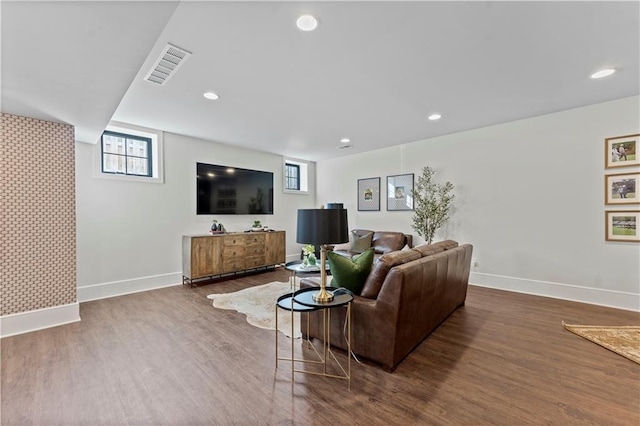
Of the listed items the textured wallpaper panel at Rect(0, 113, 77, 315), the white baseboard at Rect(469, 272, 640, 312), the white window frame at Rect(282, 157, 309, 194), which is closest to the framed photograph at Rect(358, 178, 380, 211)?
the white window frame at Rect(282, 157, 309, 194)

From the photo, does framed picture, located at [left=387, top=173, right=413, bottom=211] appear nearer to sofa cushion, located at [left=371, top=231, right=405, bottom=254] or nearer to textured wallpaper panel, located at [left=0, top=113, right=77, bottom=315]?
sofa cushion, located at [left=371, top=231, right=405, bottom=254]

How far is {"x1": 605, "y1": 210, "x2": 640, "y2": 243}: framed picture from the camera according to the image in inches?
138

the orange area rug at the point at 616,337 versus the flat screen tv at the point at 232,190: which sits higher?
the flat screen tv at the point at 232,190

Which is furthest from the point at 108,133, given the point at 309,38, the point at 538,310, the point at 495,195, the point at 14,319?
the point at 538,310

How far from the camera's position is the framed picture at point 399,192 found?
18.5ft

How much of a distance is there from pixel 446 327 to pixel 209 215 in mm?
4453

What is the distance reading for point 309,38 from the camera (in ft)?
7.37

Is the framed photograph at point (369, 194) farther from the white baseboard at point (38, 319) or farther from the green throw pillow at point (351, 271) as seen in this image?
the white baseboard at point (38, 319)

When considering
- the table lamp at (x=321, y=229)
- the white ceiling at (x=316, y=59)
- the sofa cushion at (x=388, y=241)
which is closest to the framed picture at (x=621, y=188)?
the white ceiling at (x=316, y=59)

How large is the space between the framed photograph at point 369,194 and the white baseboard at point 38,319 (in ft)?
17.3

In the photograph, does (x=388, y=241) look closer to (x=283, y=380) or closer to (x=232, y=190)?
(x=232, y=190)

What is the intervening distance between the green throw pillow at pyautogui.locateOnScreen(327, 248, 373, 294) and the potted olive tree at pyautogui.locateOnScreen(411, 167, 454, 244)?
2959 millimetres

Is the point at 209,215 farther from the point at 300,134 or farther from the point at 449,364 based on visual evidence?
the point at 449,364

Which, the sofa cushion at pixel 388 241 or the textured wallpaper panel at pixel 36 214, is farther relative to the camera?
the sofa cushion at pixel 388 241
